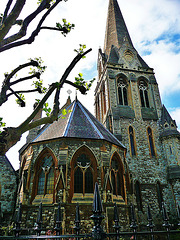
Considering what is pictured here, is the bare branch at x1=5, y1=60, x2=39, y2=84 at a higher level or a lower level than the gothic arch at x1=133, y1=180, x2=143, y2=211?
higher

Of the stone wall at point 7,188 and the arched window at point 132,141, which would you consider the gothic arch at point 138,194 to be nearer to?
the arched window at point 132,141

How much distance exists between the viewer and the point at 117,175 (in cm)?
1332

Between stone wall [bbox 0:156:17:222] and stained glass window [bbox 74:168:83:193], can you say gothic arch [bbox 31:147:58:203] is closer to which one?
stained glass window [bbox 74:168:83:193]

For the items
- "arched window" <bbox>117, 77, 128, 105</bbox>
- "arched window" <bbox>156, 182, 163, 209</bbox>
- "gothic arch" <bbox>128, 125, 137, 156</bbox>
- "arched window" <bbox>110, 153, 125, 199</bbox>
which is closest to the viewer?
"arched window" <bbox>110, 153, 125, 199</bbox>

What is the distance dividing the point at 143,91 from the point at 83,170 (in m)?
14.3

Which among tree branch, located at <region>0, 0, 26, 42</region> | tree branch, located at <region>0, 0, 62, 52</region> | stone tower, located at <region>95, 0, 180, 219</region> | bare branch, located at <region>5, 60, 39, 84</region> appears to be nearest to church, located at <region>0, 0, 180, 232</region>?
stone tower, located at <region>95, 0, 180, 219</region>

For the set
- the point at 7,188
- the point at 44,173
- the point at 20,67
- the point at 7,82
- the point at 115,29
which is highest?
the point at 115,29

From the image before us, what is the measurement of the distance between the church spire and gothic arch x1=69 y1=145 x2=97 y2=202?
18.6m

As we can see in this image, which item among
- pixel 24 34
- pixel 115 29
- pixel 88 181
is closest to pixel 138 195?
pixel 88 181

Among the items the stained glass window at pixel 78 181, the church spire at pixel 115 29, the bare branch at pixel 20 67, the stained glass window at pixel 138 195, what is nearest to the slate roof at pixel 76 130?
the stained glass window at pixel 78 181

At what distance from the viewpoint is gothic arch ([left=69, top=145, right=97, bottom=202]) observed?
460 inches

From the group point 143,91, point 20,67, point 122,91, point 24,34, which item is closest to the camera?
point 24,34

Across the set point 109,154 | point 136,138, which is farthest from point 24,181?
point 136,138

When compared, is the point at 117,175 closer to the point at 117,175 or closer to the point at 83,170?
the point at 117,175
